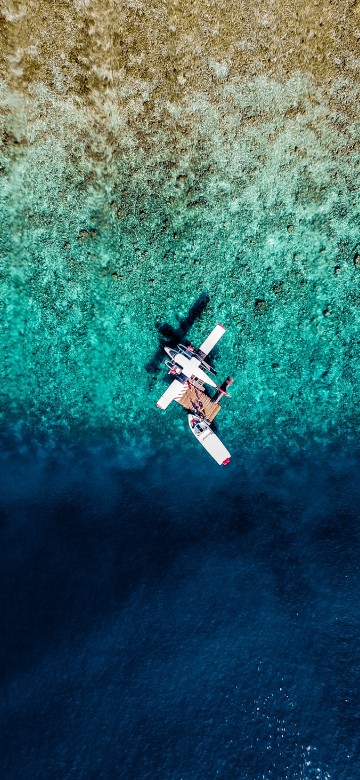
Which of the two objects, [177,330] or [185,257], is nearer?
[185,257]

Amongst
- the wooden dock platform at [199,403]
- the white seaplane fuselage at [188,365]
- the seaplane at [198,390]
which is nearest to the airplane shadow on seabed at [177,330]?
the seaplane at [198,390]

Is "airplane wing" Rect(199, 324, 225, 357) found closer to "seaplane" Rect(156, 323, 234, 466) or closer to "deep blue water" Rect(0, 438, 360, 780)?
"seaplane" Rect(156, 323, 234, 466)

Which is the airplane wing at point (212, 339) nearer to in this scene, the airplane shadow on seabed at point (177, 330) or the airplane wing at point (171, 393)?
the airplane shadow on seabed at point (177, 330)

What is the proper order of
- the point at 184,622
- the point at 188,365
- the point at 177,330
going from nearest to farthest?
the point at 188,365, the point at 177,330, the point at 184,622

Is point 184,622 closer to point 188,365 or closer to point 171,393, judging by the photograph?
point 171,393

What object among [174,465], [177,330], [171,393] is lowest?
[174,465]

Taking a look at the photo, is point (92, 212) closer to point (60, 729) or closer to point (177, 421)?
point (177, 421)

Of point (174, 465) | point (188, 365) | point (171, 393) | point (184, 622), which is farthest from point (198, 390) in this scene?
point (184, 622)
